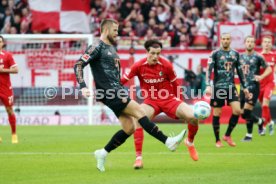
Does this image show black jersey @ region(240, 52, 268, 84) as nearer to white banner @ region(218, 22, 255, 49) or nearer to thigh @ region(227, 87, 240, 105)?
thigh @ region(227, 87, 240, 105)

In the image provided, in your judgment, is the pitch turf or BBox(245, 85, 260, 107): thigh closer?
the pitch turf

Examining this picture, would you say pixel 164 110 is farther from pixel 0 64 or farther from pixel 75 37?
pixel 75 37

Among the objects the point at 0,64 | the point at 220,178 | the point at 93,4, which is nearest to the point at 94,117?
the point at 93,4

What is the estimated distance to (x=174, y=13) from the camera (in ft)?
95.0

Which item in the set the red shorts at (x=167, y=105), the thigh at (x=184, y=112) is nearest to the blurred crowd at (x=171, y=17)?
the red shorts at (x=167, y=105)

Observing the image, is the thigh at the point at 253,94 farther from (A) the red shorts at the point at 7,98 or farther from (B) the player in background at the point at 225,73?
(A) the red shorts at the point at 7,98

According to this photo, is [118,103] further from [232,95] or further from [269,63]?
[269,63]

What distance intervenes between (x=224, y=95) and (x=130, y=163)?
14.2ft

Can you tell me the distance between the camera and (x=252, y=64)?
19719 mm

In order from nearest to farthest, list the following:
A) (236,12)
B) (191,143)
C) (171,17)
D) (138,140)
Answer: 1. (138,140)
2. (191,143)
3. (236,12)
4. (171,17)

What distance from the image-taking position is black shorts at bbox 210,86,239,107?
56.8 feet

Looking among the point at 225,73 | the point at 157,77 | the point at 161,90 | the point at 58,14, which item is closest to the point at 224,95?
the point at 225,73

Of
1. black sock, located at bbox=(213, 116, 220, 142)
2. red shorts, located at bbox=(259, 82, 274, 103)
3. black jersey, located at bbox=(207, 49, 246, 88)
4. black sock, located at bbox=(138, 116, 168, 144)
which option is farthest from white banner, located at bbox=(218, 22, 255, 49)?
black sock, located at bbox=(138, 116, 168, 144)

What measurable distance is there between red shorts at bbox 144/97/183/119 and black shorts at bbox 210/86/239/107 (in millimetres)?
3777
